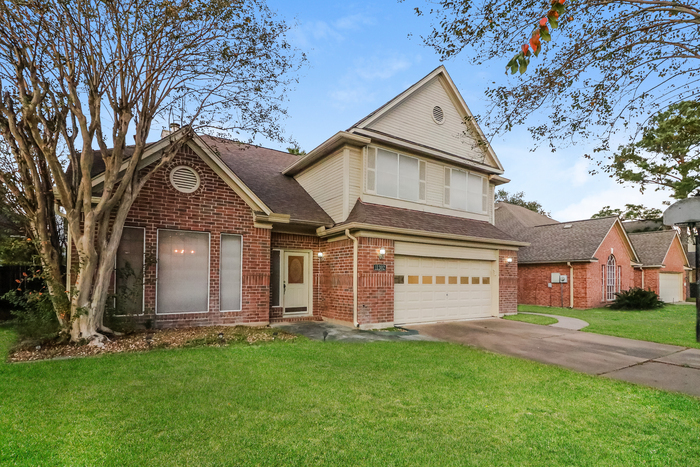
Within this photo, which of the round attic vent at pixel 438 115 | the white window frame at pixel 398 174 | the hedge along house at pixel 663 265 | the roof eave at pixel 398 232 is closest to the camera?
the roof eave at pixel 398 232

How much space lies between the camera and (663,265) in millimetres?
23406

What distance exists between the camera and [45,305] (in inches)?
311

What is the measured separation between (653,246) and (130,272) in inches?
1174

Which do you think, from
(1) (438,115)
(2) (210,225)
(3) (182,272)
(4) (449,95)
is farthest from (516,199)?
(3) (182,272)

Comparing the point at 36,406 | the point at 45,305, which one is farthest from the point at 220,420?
the point at 45,305

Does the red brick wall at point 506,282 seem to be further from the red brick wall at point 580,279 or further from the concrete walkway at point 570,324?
the red brick wall at point 580,279

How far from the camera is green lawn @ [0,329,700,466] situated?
345cm

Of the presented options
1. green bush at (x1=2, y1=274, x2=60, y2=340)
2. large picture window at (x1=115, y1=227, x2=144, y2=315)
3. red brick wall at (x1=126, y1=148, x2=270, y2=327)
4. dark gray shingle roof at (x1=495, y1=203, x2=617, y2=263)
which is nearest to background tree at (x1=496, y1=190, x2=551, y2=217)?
dark gray shingle roof at (x1=495, y1=203, x2=617, y2=263)

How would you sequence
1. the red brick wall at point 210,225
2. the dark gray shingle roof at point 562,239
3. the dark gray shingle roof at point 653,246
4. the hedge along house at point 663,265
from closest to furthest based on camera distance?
the red brick wall at point 210,225 → the dark gray shingle roof at point 562,239 → the hedge along house at point 663,265 → the dark gray shingle roof at point 653,246

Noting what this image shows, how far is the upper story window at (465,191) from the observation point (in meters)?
13.9

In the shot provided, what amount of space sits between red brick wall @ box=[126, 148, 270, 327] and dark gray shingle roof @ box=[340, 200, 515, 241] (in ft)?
9.31

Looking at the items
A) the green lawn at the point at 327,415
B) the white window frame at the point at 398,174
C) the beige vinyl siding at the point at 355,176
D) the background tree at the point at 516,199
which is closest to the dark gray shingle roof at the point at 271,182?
the beige vinyl siding at the point at 355,176

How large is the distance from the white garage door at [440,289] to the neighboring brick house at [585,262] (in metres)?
7.56

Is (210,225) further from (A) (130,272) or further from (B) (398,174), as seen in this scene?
(B) (398,174)
